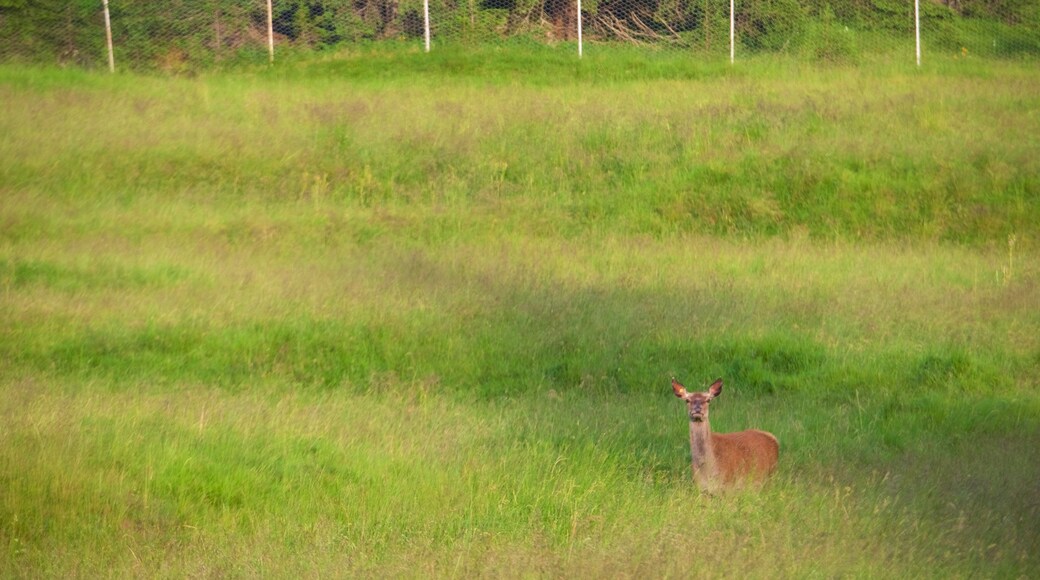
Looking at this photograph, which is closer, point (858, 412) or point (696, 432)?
point (696, 432)

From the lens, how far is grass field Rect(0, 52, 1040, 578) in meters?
6.80

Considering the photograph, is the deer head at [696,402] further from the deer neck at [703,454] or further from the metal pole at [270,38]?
the metal pole at [270,38]

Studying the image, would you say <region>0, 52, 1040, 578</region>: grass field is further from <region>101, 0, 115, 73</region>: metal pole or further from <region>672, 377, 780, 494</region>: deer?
<region>101, 0, 115, 73</region>: metal pole

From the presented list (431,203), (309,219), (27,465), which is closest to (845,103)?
(431,203)

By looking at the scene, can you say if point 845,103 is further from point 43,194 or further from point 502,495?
point 502,495

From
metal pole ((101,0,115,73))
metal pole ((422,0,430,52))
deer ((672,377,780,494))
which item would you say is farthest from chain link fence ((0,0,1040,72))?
deer ((672,377,780,494))

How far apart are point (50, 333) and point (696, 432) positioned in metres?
6.49

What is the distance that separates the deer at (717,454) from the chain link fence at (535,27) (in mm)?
17607

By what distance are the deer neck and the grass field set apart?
6.0 inches

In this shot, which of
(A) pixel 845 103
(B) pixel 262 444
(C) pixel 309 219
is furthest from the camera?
(A) pixel 845 103

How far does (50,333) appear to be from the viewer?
11.2 meters

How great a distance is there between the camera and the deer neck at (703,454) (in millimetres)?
7395

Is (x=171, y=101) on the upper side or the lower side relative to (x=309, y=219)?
upper

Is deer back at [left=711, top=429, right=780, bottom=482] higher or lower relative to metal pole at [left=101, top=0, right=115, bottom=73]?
lower
